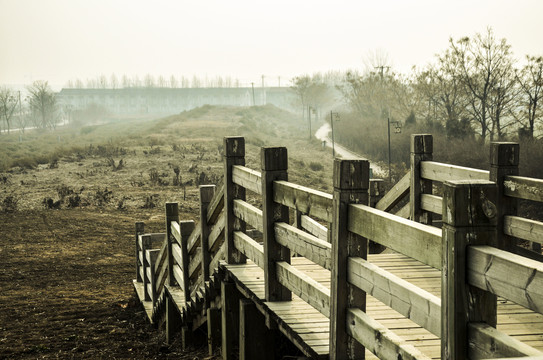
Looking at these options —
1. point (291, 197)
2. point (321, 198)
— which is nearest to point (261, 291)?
point (291, 197)

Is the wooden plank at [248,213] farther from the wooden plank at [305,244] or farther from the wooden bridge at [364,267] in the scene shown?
the wooden plank at [305,244]

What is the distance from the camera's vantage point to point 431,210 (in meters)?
6.57

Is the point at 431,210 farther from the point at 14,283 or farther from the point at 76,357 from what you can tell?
the point at 14,283

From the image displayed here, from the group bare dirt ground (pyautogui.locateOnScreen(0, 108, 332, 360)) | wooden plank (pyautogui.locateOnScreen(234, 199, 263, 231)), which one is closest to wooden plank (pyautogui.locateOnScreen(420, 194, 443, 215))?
wooden plank (pyautogui.locateOnScreen(234, 199, 263, 231))

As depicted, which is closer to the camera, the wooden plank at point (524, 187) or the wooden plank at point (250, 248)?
the wooden plank at point (524, 187)

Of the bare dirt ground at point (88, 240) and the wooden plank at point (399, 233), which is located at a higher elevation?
the wooden plank at point (399, 233)

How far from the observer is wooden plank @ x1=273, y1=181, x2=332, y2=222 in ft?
13.5

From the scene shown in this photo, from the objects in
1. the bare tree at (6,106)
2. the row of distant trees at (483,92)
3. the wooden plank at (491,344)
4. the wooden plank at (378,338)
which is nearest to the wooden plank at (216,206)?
the wooden plank at (378,338)

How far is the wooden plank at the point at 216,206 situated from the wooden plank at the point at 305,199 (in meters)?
1.76

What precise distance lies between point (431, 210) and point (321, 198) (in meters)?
2.72

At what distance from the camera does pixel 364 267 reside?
3.52 m

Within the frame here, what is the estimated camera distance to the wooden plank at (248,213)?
560 centimetres

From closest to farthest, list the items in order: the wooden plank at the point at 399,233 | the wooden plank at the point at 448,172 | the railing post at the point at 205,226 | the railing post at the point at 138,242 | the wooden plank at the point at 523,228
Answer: the wooden plank at the point at 399,233 → the wooden plank at the point at 523,228 → the wooden plank at the point at 448,172 → the railing post at the point at 205,226 → the railing post at the point at 138,242

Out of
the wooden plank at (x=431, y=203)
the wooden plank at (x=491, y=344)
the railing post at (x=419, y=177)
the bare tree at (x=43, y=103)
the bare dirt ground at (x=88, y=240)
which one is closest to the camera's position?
the wooden plank at (x=491, y=344)
